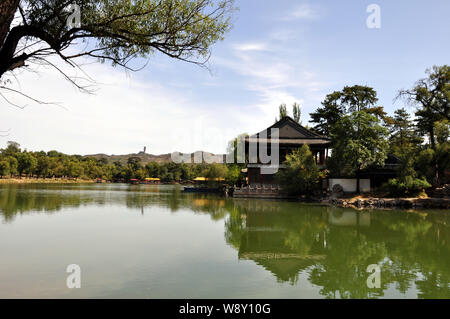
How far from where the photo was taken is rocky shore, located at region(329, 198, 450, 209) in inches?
810

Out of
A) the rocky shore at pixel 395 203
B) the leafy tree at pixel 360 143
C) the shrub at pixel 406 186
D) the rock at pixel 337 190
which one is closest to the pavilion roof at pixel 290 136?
the leafy tree at pixel 360 143

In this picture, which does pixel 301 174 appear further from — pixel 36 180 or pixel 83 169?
pixel 83 169

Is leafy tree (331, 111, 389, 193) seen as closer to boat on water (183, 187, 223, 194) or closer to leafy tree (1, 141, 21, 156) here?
boat on water (183, 187, 223, 194)

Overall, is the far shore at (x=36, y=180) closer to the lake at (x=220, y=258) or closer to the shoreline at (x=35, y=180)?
the shoreline at (x=35, y=180)

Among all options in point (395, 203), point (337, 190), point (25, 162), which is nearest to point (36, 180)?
point (25, 162)

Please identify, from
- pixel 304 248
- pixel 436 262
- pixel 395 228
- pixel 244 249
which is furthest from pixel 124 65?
pixel 395 228

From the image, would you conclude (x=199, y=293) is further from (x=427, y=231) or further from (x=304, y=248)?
(x=427, y=231)

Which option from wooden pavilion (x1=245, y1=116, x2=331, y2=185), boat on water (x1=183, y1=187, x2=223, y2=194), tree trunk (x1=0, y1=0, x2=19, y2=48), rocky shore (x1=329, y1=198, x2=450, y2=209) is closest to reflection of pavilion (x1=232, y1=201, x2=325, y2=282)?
tree trunk (x1=0, y1=0, x2=19, y2=48)

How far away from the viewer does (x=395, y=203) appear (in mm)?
21281

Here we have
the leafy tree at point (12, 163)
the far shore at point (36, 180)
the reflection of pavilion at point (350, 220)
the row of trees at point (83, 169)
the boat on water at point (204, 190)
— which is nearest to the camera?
the reflection of pavilion at point (350, 220)

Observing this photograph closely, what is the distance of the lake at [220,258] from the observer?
220 inches

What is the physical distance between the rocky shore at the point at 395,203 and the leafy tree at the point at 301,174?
3.02 meters

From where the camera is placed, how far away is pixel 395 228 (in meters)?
12.9

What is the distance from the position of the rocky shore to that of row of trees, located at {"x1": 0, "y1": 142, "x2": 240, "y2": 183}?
1598cm
